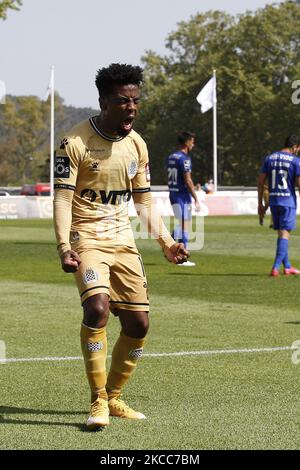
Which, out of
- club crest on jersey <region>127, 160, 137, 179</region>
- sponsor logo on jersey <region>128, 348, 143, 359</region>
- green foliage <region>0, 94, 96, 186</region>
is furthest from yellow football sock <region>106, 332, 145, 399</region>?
green foliage <region>0, 94, 96, 186</region>

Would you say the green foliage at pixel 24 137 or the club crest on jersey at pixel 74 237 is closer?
the club crest on jersey at pixel 74 237

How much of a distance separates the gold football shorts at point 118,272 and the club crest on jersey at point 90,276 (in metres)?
0.03

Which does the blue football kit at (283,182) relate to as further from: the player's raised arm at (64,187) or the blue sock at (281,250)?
the player's raised arm at (64,187)

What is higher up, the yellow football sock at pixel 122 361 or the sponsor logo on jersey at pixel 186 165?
the sponsor logo on jersey at pixel 186 165

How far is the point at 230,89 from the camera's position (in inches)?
3868

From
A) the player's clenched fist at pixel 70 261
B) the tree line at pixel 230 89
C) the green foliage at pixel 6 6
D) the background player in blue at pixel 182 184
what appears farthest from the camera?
the tree line at pixel 230 89

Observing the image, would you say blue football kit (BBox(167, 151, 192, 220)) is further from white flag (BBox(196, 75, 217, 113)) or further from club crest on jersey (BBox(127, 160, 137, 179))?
white flag (BBox(196, 75, 217, 113))

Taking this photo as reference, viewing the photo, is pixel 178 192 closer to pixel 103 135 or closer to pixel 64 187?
pixel 103 135

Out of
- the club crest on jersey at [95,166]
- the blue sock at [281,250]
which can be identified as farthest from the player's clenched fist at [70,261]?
the blue sock at [281,250]

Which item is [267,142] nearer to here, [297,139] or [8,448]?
[297,139]

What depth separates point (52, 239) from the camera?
32.0 metres

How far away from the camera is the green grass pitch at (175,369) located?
6.77m

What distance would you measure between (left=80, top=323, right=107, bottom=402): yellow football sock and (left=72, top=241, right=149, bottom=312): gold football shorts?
11.2 inches
